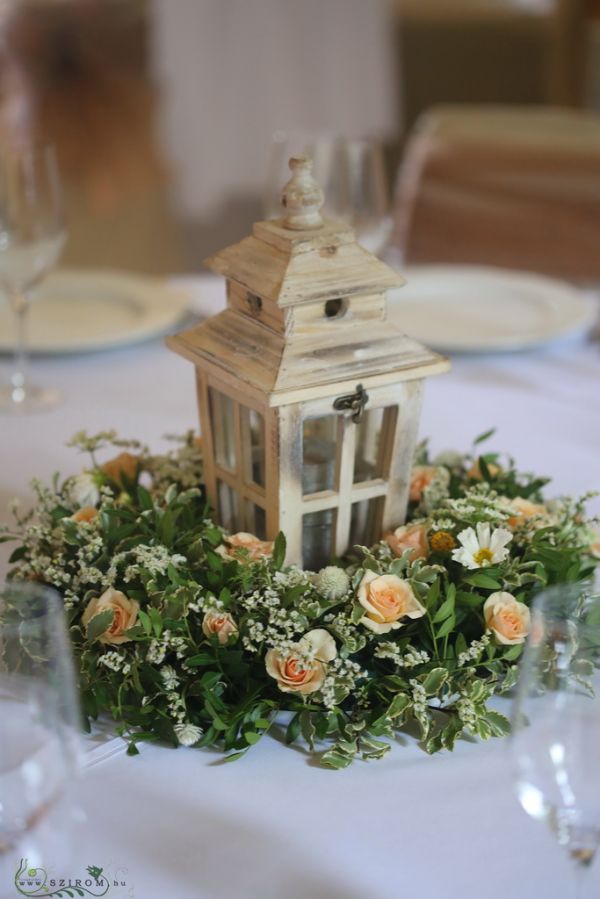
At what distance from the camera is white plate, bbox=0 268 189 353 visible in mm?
1324

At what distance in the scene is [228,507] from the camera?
2.73 ft

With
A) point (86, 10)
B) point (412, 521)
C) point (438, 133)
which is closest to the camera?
point (412, 521)

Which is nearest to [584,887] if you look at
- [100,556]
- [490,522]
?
[490,522]

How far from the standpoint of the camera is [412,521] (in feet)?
2.67

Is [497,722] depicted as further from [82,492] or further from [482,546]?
[82,492]

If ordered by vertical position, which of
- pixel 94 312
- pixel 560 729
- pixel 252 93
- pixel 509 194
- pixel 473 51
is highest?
pixel 560 729

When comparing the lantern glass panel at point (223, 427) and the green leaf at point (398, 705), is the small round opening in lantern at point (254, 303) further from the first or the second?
the green leaf at point (398, 705)

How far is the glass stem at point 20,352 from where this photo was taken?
120cm

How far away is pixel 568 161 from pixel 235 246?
2.17m

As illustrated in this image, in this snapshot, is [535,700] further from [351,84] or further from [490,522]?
[351,84]

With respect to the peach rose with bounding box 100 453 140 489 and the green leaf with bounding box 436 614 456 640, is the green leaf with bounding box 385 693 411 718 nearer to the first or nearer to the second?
the green leaf with bounding box 436 614 456 640

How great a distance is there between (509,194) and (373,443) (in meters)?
2.18

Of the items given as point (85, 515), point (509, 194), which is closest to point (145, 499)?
point (85, 515)

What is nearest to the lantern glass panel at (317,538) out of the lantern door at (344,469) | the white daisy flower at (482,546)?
the lantern door at (344,469)
